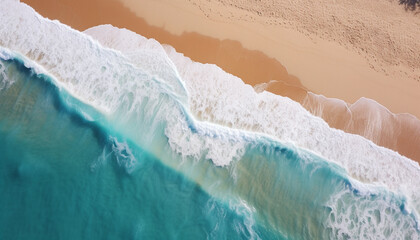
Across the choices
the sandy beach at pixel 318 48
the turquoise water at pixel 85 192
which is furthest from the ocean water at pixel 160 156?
the sandy beach at pixel 318 48

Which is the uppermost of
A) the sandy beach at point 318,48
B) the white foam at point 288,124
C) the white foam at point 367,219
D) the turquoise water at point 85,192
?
the sandy beach at point 318,48

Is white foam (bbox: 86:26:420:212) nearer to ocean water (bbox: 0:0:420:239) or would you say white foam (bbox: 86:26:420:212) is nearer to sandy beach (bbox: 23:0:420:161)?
ocean water (bbox: 0:0:420:239)

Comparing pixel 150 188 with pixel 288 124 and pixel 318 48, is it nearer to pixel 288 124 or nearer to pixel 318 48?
pixel 288 124

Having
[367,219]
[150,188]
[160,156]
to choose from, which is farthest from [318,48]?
[150,188]

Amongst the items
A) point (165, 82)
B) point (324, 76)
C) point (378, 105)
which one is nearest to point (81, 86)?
point (165, 82)

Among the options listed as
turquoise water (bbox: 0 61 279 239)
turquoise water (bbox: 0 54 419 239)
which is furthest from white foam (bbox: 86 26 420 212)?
turquoise water (bbox: 0 61 279 239)

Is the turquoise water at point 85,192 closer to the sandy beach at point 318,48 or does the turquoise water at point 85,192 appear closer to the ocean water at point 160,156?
the ocean water at point 160,156
